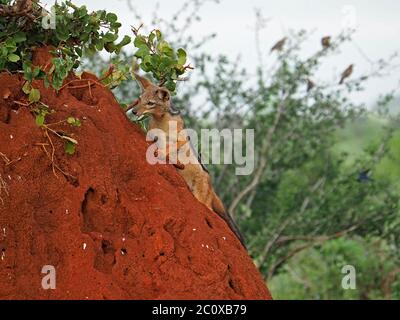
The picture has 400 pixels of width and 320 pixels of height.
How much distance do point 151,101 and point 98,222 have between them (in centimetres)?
131

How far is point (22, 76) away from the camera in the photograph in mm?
5109

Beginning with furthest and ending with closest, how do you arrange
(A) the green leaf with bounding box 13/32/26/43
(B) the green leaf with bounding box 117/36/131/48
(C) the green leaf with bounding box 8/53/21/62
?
(B) the green leaf with bounding box 117/36/131/48
(A) the green leaf with bounding box 13/32/26/43
(C) the green leaf with bounding box 8/53/21/62

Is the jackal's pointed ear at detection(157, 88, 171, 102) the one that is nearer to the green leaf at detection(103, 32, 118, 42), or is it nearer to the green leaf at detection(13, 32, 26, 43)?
the green leaf at detection(103, 32, 118, 42)

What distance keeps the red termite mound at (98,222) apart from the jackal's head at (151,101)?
0.68m

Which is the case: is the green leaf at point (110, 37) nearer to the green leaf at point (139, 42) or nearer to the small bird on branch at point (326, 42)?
the green leaf at point (139, 42)

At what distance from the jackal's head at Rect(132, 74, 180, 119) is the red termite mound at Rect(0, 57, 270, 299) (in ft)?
2.25

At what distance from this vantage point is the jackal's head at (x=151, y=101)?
230 inches

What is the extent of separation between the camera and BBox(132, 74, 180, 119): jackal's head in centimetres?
585

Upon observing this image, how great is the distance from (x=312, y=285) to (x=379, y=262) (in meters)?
1.08

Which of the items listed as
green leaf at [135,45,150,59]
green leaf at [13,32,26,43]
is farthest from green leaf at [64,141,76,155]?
green leaf at [135,45,150,59]

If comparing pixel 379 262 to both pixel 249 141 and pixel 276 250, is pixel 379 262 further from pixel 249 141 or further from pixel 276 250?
pixel 249 141

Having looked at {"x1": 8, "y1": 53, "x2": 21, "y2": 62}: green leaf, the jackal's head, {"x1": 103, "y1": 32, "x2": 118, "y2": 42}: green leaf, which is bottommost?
{"x1": 8, "y1": 53, "x2": 21, "y2": 62}: green leaf

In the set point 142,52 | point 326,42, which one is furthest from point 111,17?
point 326,42

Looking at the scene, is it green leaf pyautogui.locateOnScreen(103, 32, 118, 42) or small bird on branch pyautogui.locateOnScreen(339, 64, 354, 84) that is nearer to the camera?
green leaf pyautogui.locateOnScreen(103, 32, 118, 42)
